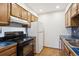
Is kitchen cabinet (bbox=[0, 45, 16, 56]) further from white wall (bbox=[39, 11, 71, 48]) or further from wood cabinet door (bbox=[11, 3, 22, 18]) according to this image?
white wall (bbox=[39, 11, 71, 48])

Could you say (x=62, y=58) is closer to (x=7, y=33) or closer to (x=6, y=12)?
(x=6, y=12)

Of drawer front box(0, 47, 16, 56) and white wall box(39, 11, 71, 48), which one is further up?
white wall box(39, 11, 71, 48)

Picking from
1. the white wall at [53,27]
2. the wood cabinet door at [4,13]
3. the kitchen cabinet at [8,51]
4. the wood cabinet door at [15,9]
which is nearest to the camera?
the kitchen cabinet at [8,51]

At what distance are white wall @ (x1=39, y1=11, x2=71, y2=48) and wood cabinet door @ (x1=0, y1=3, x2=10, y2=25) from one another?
12.4ft

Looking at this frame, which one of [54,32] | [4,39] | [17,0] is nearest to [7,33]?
[4,39]

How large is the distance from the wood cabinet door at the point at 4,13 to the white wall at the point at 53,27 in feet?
12.4

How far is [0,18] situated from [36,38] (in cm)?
242

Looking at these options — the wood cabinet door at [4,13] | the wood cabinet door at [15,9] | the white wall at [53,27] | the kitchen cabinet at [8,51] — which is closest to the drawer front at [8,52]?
the kitchen cabinet at [8,51]

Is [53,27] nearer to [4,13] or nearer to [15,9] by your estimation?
[15,9]

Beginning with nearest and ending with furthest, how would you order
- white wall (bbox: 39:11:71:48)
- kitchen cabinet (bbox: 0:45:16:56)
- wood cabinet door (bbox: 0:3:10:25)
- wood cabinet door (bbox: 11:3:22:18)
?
kitchen cabinet (bbox: 0:45:16:56)
wood cabinet door (bbox: 0:3:10:25)
wood cabinet door (bbox: 11:3:22:18)
white wall (bbox: 39:11:71:48)

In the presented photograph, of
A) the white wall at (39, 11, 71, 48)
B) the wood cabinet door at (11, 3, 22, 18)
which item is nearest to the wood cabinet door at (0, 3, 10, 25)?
the wood cabinet door at (11, 3, 22, 18)

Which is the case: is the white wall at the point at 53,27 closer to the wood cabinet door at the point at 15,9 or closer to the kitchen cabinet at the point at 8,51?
the wood cabinet door at the point at 15,9

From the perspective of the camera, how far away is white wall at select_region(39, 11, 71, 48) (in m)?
5.86

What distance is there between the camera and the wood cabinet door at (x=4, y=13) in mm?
2303
